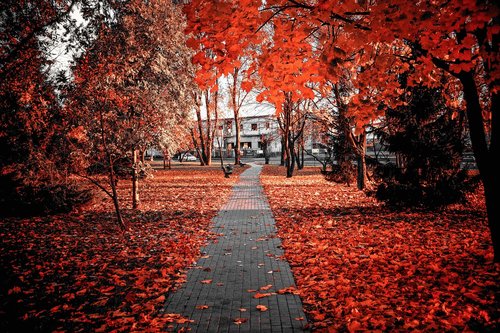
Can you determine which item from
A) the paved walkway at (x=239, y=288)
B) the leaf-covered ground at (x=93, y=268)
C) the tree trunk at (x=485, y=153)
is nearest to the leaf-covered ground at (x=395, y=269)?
the paved walkway at (x=239, y=288)

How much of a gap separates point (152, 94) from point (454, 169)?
1115 cm

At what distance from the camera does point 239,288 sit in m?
5.11

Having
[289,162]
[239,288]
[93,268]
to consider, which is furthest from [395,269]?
[289,162]

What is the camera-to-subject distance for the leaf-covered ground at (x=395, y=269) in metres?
4.00

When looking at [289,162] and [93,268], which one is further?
[289,162]

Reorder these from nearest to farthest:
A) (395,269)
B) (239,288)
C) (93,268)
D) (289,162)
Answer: (239,288)
(395,269)
(93,268)
(289,162)

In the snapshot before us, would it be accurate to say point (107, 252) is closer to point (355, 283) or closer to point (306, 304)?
point (306, 304)

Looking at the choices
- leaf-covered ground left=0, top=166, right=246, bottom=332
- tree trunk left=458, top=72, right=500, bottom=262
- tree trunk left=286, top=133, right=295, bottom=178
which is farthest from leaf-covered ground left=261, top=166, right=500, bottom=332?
tree trunk left=286, top=133, right=295, bottom=178

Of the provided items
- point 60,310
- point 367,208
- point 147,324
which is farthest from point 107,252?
point 367,208

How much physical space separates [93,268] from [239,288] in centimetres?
309

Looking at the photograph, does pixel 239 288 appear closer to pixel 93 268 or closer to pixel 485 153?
pixel 93 268

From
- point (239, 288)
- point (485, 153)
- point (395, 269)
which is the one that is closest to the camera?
point (239, 288)

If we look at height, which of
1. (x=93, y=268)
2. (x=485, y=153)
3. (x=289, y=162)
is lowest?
(x=93, y=268)

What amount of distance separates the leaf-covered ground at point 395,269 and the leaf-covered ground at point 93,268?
222 cm
